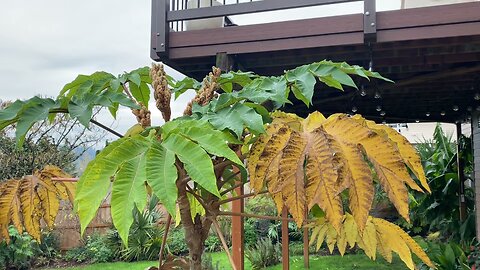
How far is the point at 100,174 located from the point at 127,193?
3.2 inches

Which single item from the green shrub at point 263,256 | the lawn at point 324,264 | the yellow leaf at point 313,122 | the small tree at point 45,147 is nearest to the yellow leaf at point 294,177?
the yellow leaf at point 313,122

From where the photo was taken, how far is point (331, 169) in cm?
96

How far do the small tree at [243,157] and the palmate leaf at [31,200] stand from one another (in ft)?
0.58

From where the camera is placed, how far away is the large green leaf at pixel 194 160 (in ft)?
3.13

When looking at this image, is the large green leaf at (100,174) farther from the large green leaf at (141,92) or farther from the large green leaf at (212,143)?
the large green leaf at (141,92)

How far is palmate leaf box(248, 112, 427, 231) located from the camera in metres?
0.95

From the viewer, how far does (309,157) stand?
1.00m

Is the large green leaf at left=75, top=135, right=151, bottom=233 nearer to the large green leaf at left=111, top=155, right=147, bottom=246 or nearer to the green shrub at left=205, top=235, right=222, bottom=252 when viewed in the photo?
the large green leaf at left=111, top=155, right=147, bottom=246

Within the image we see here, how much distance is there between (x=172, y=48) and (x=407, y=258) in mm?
A: 2769

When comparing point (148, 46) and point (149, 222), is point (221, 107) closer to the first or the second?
point (148, 46)

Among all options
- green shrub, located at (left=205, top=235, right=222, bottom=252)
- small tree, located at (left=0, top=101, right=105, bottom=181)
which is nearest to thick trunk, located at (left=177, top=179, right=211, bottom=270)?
small tree, located at (left=0, top=101, right=105, bottom=181)

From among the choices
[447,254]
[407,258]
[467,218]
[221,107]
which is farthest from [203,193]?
[467,218]

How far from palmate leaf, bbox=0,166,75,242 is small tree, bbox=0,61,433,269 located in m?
0.18

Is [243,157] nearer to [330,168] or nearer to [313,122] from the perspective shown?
[313,122]
